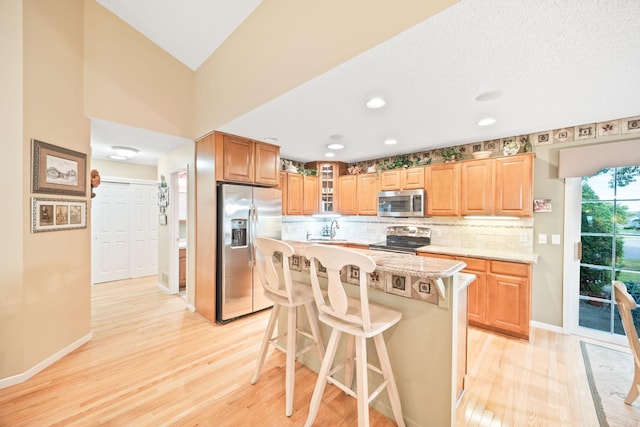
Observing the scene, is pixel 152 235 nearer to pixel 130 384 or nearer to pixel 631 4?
pixel 130 384

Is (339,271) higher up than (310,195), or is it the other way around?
(310,195)

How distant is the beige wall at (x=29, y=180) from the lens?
2172 mm

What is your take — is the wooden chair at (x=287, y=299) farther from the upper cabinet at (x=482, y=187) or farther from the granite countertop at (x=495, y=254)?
the upper cabinet at (x=482, y=187)

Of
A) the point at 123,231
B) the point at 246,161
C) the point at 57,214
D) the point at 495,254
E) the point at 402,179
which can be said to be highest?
the point at 246,161

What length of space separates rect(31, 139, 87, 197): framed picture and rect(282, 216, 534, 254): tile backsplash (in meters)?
2.92

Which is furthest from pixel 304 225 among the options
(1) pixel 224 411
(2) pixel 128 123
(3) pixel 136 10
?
(3) pixel 136 10

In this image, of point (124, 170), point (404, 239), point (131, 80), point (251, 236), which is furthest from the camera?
point (124, 170)

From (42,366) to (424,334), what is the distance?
3344 mm

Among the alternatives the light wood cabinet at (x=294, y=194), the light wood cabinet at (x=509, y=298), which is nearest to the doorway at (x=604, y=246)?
the light wood cabinet at (x=509, y=298)

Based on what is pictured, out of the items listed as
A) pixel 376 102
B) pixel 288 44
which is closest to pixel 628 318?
pixel 376 102

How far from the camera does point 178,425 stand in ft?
5.50

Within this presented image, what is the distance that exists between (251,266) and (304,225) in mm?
1865

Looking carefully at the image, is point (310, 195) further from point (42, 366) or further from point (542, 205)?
point (42, 366)

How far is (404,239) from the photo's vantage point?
14.3ft
